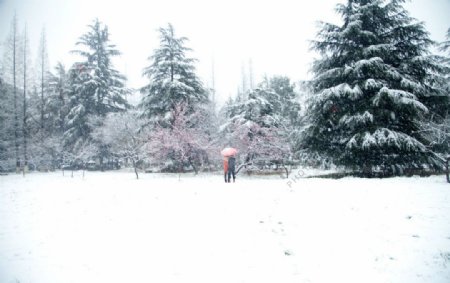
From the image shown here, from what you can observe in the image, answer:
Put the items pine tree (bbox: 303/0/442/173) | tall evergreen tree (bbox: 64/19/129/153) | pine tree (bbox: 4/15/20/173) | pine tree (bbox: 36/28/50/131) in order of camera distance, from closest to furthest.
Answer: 1. pine tree (bbox: 303/0/442/173)
2. pine tree (bbox: 4/15/20/173)
3. tall evergreen tree (bbox: 64/19/129/153)
4. pine tree (bbox: 36/28/50/131)

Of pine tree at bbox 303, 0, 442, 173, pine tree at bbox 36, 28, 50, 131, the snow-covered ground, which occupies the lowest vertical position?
the snow-covered ground

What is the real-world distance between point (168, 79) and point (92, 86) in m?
13.3

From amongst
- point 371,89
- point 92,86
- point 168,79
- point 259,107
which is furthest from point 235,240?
point 92,86

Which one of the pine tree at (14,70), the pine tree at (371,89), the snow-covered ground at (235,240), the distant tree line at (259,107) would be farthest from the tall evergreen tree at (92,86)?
the pine tree at (371,89)

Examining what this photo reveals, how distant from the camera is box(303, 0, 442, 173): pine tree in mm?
13195

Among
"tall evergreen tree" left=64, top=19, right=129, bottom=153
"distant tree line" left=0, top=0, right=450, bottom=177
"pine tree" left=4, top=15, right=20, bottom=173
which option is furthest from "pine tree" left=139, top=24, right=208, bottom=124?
"pine tree" left=4, top=15, right=20, bottom=173

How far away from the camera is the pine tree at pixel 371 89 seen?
1320cm

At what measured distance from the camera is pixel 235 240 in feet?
16.0

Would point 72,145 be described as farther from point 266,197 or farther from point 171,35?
point 266,197

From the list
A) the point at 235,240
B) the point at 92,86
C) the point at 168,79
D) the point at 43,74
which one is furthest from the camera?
the point at 43,74

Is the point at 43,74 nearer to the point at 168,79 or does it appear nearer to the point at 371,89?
the point at 168,79

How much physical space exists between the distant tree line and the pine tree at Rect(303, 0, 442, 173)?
6 cm

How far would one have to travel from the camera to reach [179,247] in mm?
4660

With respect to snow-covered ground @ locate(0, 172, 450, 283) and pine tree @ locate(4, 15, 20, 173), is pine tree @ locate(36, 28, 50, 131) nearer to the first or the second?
pine tree @ locate(4, 15, 20, 173)
